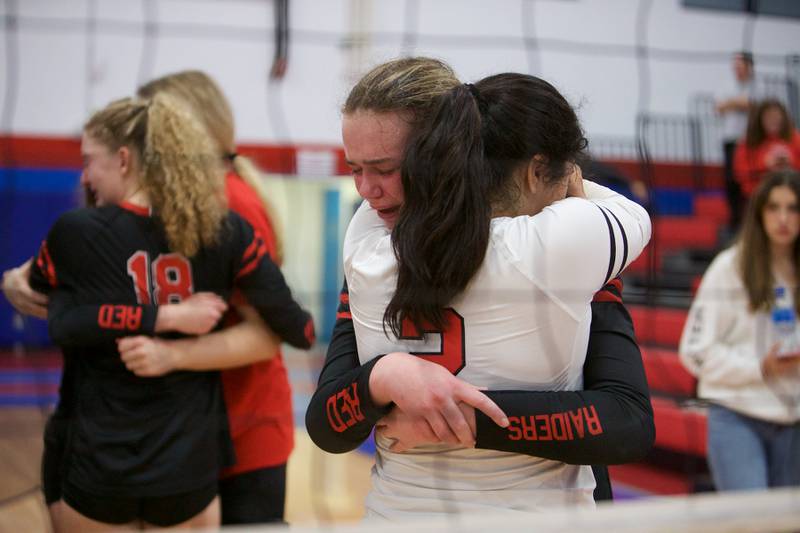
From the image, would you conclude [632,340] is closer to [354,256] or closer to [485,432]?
[485,432]

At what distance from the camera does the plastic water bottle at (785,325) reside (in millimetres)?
2240

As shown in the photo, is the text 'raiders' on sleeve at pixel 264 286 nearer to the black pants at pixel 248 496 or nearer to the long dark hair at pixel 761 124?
the black pants at pixel 248 496

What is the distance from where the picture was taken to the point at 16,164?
493 cm

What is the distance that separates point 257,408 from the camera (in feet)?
5.03

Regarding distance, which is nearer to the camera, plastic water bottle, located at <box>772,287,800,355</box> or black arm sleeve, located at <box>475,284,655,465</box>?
black arm sleeve, located at <box>475,284,655,465</box>

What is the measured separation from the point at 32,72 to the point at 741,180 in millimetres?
4381

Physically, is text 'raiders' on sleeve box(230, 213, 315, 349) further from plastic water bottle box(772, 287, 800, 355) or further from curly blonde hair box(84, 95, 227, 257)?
plastic water bottle box(772, 287, 800, 355)

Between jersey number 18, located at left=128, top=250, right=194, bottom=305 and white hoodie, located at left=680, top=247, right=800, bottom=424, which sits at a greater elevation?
jersey number 18, located at left=128, top=250, right=194, bottom=305

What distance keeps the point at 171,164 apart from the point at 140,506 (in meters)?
0.58

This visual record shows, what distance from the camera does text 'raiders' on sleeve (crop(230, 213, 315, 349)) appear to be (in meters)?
1.44

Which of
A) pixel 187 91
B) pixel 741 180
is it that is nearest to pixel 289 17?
pixel 741 180

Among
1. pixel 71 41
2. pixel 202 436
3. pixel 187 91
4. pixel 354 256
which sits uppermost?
pixel 71 41

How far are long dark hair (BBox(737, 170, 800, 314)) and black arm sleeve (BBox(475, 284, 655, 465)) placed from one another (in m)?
1.52

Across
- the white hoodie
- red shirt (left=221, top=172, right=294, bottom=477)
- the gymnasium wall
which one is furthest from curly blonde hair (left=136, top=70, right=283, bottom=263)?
the gymnasium wall
